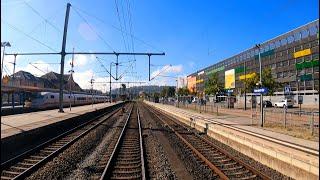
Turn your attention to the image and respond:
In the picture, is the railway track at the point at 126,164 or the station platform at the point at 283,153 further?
the railway track at the point at 126,164

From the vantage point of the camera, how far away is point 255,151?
14953mm

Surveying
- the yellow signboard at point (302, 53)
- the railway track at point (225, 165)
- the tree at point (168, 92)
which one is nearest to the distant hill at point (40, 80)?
the tree at point (168, 92)

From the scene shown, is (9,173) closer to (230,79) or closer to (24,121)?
(24,121)

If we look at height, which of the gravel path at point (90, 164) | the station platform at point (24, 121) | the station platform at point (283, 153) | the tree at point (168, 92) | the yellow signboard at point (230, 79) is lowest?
the gravel path at point (90, 164)

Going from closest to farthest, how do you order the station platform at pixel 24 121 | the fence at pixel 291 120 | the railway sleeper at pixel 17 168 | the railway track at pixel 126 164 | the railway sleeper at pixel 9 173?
1. the railway sleeper at pixel 9 173
2. the railway track at pixel 126 164
3. the railway sleeper at pixel 17 168
4. the station platform at pixel 24 121
5. the fence at pixel 291 120

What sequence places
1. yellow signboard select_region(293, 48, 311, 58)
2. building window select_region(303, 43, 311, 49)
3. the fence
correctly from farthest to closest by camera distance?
yellow signboard select_region(293, 48, 311, 58), building window select_region(303, 43, 311, 49), the fence

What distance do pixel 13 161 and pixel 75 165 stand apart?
7.36ft

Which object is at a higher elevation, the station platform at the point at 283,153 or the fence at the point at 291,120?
the fence at the point at 291,120

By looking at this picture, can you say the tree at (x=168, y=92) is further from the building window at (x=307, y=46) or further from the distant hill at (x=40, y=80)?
the building window at (x=307, y=46)

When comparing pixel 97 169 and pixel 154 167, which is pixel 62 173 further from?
pixel 154 167

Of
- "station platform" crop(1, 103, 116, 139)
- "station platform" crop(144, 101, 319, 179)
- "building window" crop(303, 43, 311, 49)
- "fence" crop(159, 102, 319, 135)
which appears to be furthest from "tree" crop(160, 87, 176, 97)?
"station platform" crop(144, 101, 319, 179)

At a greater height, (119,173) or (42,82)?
(42,82)

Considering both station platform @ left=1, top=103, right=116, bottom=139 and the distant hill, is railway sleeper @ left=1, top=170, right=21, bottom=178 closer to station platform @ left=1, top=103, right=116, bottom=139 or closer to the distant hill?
station platform @ left=1, top=103, right=116, bottom=139

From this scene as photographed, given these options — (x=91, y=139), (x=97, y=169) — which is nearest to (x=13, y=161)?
(x=97, y=169)
